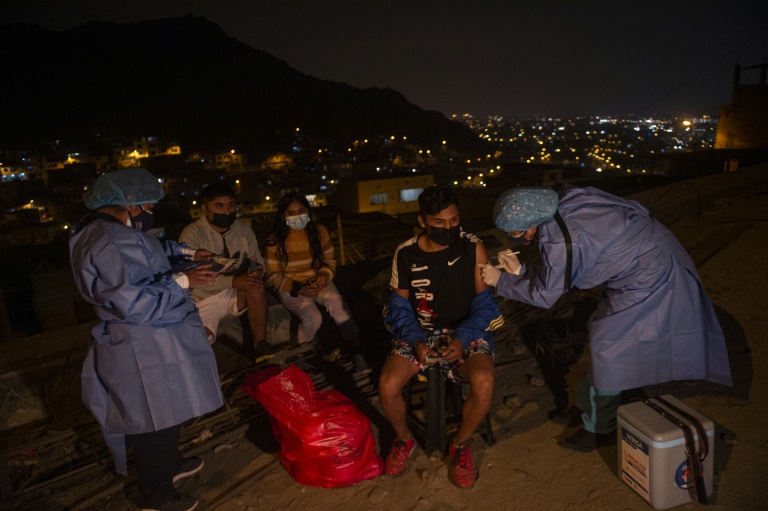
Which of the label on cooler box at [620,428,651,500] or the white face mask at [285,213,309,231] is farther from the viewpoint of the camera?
the white face mask at [285,213,309,231]

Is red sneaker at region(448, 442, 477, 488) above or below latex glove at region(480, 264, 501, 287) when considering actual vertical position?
below

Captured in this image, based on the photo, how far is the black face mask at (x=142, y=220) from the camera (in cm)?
273

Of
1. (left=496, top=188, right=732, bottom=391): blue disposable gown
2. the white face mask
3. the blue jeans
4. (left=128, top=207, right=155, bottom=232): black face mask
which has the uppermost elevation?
(left=128, top=207, right=155, bottom=232): black face mask

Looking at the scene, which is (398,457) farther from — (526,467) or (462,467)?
(526,467)

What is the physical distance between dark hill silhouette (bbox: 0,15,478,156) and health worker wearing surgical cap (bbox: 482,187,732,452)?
257 feet

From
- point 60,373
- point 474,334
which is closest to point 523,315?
point 474,334

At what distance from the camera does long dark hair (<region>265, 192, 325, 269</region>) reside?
4.46 m

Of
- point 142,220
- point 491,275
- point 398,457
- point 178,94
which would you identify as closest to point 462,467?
point 398,457

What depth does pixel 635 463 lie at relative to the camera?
2.59 metres

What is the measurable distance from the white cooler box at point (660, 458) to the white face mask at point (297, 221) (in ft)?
9.96

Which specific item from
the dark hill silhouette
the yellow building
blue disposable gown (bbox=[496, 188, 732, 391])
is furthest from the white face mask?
the dark hill silhouette

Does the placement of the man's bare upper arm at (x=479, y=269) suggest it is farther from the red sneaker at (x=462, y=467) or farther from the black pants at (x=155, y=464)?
the black pants at (x=155, y=464)

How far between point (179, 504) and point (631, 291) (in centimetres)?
299

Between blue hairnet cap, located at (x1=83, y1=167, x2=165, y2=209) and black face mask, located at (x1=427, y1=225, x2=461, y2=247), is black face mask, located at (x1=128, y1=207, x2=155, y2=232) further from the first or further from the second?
black face mask, located at (x1=427, y1=225, x2=461, y2=247)
